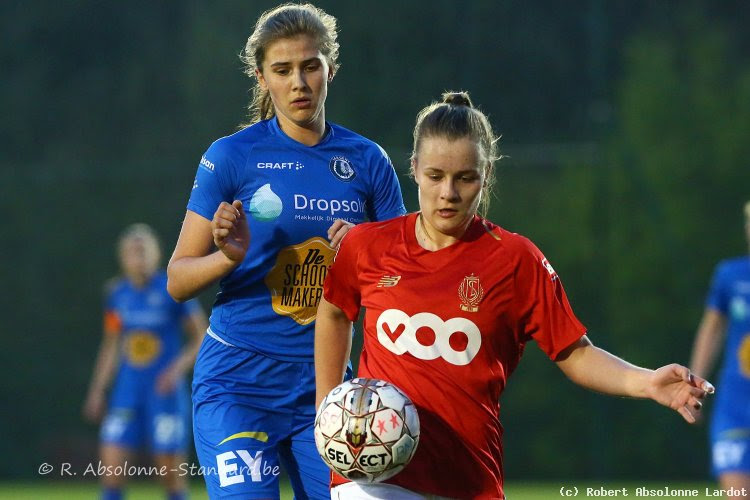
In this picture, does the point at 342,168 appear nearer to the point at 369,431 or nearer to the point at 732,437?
the point at 369,431

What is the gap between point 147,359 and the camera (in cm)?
959

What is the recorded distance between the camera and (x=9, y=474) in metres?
13.0

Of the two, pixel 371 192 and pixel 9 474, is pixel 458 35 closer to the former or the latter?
pixel 9 474

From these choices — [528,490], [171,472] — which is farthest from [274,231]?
[528,490]

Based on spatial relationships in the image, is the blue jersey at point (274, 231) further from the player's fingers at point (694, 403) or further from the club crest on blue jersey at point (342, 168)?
the player's fingers at point (694, 403)

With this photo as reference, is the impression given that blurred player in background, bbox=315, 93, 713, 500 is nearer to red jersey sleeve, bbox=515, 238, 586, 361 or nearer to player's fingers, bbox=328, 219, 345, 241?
red jersey sleeve, bbox=515, 238, 586, 361

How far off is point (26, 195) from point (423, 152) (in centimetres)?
1060

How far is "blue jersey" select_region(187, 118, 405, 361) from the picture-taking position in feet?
13.6

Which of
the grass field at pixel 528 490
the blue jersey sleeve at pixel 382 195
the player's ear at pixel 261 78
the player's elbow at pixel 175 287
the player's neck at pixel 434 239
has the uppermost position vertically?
the player's ear at pixel 261 78

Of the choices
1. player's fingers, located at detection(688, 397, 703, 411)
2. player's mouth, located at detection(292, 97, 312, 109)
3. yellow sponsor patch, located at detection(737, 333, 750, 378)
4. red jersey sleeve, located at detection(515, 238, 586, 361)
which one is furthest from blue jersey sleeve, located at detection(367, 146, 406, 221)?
yellow sponsor patch, located at detection(737, 333, 750, 378)

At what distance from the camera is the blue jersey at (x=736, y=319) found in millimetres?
7246

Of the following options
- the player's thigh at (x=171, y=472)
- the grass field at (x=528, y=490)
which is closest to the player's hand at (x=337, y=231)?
the player's thigh at (x=171, y=472)

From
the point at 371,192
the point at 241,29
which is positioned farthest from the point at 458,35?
the point at 371,192

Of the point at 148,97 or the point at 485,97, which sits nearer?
the point at 485,97
